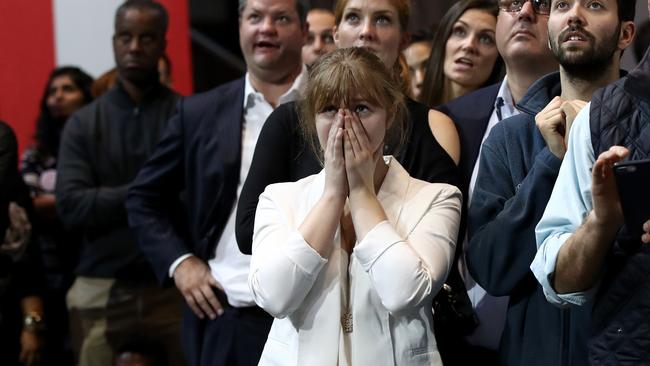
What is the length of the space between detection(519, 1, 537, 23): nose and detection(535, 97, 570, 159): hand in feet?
2.34

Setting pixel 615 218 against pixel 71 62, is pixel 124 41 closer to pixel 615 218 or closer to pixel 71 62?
pixel 71 62

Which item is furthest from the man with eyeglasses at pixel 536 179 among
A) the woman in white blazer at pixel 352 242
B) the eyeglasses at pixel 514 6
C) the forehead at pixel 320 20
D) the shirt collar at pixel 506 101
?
the forehead at pixel 320 20

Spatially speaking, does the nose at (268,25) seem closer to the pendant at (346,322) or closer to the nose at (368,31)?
the nose at (368,31)

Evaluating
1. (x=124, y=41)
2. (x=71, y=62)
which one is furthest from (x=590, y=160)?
(x=71, y=62)

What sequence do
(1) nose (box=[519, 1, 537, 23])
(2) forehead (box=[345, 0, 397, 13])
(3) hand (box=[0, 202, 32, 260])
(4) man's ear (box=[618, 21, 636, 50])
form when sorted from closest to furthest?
(4) man's ear (box=[618, 21, 636, 50]), (1) nose (box=[519, 1, 537, 23]), (2) forehead (box=[345, 0, 397, 13]), (3) hand (box=[0, 202, 32, 260])

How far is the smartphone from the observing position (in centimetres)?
212

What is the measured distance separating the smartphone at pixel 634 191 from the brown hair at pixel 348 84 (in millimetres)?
690

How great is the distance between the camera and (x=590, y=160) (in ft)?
7.79

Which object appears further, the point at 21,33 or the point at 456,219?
the point at 21,33

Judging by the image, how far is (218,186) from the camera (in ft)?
11.8

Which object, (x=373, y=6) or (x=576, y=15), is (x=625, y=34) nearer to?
(x=576, y=15)

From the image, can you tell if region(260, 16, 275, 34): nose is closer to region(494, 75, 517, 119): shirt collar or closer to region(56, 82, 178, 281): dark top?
region(494, 75, 517, 119): shirt collar

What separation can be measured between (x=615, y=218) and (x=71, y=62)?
397cm

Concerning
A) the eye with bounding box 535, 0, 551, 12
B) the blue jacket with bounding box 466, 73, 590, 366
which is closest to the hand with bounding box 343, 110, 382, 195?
the blue jacket with bounding box 466, 73, 590, 366
